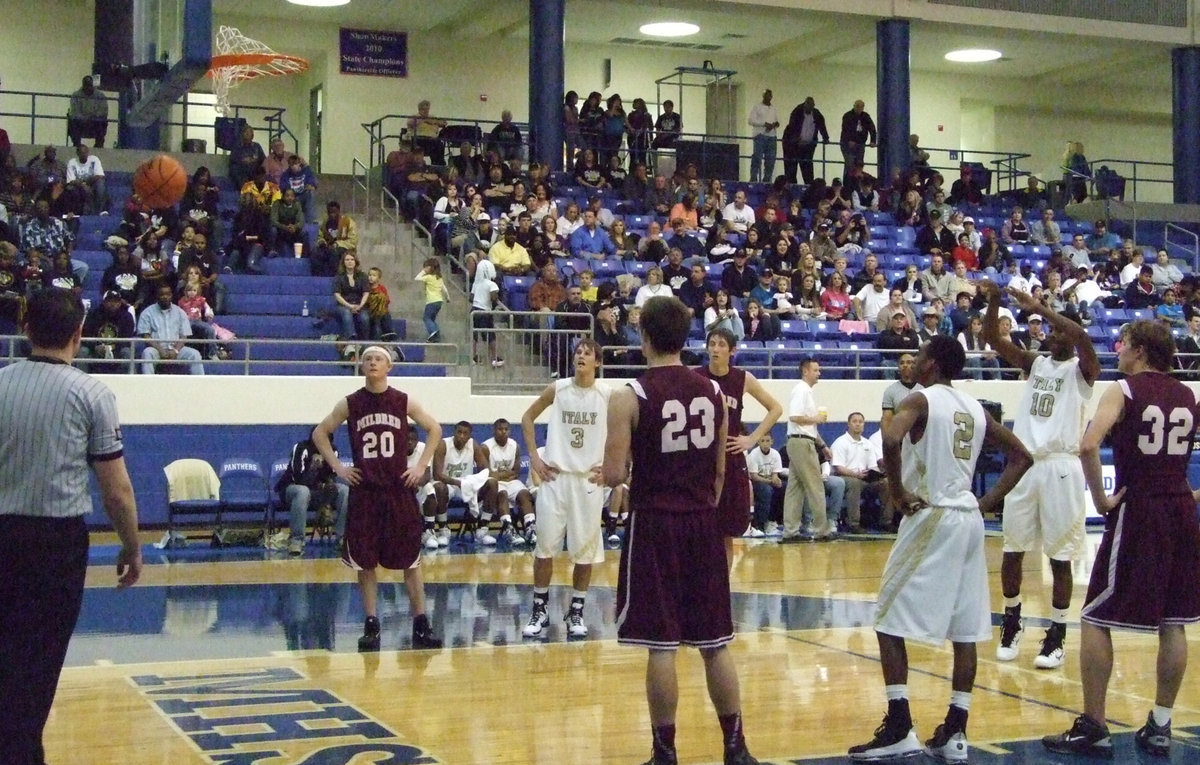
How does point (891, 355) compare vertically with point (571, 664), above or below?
above

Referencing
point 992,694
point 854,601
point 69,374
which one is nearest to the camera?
point 69,374

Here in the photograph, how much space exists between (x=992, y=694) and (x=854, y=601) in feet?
12.3

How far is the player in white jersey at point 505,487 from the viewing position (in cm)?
1694

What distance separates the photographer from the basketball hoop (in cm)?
1673

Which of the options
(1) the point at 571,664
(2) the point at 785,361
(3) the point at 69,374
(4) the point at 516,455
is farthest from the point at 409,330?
(3) the point at 69,374

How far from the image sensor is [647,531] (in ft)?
20.7

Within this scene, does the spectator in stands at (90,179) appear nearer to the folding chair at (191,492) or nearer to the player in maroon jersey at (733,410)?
the folding chair at (191,492)

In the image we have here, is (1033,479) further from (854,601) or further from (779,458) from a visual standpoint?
(779,458)

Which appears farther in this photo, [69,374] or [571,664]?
[571,664]

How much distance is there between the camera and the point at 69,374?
5.41 metres

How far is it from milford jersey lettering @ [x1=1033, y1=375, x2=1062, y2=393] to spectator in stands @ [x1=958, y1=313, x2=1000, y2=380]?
12.3 meters

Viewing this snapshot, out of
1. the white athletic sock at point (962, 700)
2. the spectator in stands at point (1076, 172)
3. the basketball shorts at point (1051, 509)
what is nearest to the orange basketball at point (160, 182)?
the basketball shorts at point (1051, 509)

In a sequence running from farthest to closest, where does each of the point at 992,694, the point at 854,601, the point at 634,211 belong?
the point at 634,211 → the point at 854,601 → the point at 992,694

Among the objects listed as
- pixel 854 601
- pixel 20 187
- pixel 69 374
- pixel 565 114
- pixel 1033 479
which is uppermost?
pixel 565 114
